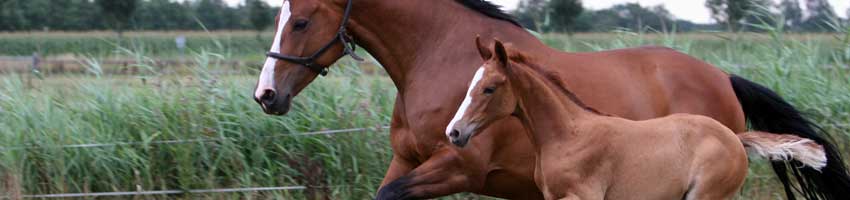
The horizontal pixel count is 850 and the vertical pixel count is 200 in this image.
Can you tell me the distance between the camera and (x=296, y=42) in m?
4.36

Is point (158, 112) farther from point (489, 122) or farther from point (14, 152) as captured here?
point (489, 122)

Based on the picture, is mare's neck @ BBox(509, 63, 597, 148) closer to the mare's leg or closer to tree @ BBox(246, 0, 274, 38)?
the mare's leg

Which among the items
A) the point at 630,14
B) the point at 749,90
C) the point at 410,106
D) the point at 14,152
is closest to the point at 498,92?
the point at 410,106

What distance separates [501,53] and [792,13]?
4794 mm

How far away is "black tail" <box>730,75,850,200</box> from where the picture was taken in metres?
4.84

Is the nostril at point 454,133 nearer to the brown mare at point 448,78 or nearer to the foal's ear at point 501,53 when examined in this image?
the foal's ear at point 501,53

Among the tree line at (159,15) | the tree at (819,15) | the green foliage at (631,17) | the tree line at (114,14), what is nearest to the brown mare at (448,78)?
the tree at (819,15)

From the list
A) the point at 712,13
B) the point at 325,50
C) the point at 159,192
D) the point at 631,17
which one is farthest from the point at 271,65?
the point at 631,17

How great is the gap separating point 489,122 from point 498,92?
11 cm

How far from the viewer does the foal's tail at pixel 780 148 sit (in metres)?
4.01

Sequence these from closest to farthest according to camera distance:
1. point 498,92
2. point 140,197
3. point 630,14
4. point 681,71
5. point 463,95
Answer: point 498,92 → point 463,95 → point 681,71 → point 140,197 → point 630,14

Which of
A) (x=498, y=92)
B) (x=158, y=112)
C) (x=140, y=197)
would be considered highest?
(x=498, y=92)

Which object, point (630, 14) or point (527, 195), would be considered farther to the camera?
point (630, 14)

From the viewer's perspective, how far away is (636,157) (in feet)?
12.5
